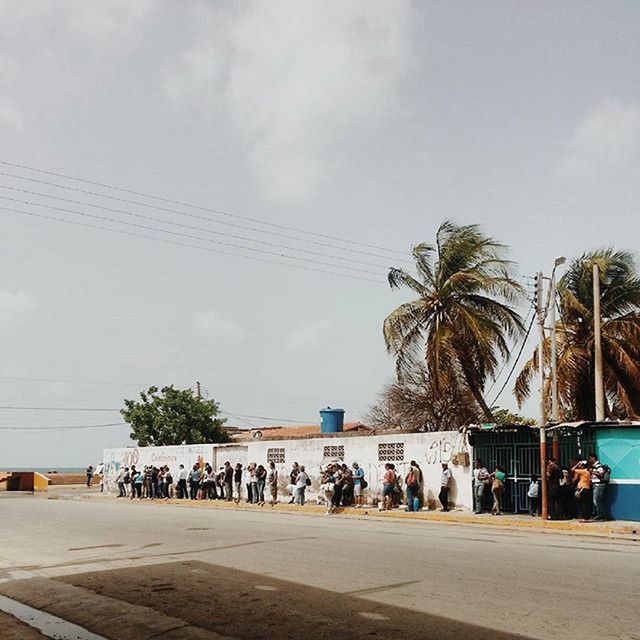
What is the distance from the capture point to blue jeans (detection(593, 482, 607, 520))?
20.9 meters

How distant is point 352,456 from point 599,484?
438 inches

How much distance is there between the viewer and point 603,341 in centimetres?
2973

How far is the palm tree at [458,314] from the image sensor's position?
29812 millimetres

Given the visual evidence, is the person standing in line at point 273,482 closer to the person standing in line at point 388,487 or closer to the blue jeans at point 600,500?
the person standing in line at point 388,487

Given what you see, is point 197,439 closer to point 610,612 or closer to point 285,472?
point 285,472

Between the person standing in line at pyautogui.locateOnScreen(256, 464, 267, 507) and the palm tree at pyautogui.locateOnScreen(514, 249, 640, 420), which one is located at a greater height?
the palm tree at pyautogui.locateOnScreen(514, 249, 640, 420)

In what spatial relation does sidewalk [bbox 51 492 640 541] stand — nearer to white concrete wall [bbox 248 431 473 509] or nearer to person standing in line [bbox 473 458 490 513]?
person standing in line [bbox 473 458 490 513]

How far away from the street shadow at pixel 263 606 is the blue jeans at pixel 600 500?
12061 mm

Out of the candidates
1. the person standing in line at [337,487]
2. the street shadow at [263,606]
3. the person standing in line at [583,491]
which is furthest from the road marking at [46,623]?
the person standing in line at [337,487]

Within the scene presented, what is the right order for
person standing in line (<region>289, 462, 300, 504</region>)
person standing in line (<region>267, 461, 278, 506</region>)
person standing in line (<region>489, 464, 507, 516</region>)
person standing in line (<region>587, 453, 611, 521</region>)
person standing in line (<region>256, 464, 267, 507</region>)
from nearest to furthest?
1. person standing in line (<region>587, 453, 611, 521</region>)
2. person standing in line (<region>489, 464, 507, 516</region>)
3. person standing in line (<region>289, 462, 300, 504</region>)
4. person standing in line (<region>267, 461, 278, 506</region>)
5. person standing in line (<region>256, 464, 267, 507</region>)

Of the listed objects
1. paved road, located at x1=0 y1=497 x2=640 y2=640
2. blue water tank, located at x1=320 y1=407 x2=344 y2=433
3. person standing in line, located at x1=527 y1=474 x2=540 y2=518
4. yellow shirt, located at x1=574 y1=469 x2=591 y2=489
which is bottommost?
paved road, located at x1=0 y1=497 x2=640 y2=640

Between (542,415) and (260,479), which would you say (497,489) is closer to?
(542,415)

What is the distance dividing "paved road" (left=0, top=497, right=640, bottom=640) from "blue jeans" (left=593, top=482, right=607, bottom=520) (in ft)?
9.45

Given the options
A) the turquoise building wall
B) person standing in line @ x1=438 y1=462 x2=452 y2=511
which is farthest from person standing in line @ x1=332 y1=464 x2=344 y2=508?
the turquoise building wall
